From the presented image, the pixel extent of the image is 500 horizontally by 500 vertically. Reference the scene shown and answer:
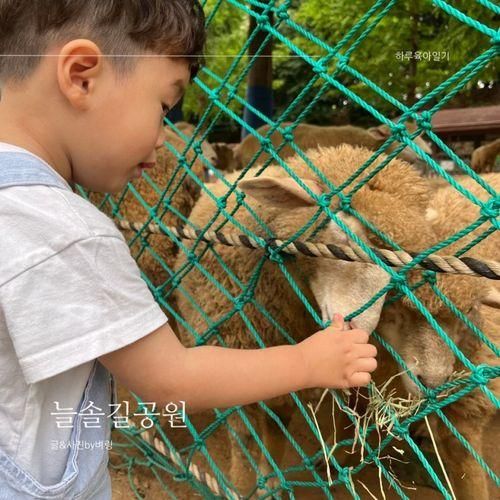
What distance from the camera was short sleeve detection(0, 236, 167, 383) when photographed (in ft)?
2.52

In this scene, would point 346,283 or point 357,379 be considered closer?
point 357,379

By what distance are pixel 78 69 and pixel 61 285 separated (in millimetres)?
385

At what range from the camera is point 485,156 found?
500 centimetres

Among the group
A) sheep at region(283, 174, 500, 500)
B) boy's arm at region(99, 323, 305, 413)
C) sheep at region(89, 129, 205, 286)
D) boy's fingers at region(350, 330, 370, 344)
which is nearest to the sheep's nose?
sheep at region(283, 174, 500, 500)

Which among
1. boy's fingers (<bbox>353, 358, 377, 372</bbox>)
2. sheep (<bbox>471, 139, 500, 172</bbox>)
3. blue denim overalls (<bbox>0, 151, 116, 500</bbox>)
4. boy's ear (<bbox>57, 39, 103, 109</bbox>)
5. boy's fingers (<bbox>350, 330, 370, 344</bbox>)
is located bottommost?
blue denim overalls (<bbox>0, 151, 116, 500</bbox>)

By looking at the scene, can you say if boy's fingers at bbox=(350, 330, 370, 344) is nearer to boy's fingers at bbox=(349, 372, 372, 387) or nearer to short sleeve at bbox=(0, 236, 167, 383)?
boy's fingers at bbox=(349, 372, 372, 387)

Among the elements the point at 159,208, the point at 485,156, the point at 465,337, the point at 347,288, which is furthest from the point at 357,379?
the point at 485,156

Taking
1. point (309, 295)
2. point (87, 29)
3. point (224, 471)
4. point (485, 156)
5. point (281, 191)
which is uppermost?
point (485, 156)

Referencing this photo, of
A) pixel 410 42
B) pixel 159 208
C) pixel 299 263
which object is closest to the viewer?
pixel 299 263

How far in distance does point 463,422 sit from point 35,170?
1.58m

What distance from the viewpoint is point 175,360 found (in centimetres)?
87

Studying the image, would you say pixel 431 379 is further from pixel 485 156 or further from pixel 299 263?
pixel 485 156

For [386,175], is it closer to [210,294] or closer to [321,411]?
[210,294]

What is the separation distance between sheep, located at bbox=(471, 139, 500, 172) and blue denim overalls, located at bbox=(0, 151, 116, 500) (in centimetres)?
478
